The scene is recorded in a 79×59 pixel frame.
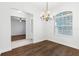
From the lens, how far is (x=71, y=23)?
2.14 meters

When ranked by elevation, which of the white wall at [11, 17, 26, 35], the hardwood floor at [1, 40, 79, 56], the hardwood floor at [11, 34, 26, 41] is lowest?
the hardwood floor at [1, 40, 79, 56]

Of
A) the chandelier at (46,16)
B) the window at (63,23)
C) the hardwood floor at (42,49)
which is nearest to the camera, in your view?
the chandelier at (46,16)

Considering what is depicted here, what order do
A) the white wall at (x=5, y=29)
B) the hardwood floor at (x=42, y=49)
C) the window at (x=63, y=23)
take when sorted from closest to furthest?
1. the window at (x=63, y=23)
2. the hardwood floor at (x=42, y=49)
3. the white wall at (x=5, y=29)

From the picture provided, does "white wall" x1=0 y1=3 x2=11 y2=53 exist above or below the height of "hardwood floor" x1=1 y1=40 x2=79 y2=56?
above

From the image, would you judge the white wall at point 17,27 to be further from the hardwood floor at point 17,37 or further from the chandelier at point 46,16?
the chandelier at point 46,16

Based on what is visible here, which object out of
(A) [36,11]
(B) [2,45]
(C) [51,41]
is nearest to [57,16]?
(A) [36,11]

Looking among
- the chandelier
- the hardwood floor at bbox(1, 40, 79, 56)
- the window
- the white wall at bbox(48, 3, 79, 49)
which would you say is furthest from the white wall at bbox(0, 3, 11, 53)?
the window

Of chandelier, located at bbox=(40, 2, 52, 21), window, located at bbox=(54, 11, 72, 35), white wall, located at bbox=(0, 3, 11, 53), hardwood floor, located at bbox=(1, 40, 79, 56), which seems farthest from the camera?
white wall, located at bbox=(0, 3, 11, 53)

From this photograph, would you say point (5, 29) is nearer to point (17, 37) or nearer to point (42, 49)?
point (17, 37)

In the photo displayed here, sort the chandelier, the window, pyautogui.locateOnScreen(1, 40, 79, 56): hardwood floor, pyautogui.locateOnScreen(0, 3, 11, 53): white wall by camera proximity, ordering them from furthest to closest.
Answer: pyautogui.locateOnScreen(0, 3, 11, 53): white wall < pyautogui.locateOnScreen(1, 40, 79, 56): hardwood floor < the window < the chandelier

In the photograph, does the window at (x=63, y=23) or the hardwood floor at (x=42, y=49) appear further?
the hardwood floor at (x=42, y=49)

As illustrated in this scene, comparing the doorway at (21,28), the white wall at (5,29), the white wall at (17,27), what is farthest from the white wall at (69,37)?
the white wall at (5,29)

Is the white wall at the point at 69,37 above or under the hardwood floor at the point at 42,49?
above

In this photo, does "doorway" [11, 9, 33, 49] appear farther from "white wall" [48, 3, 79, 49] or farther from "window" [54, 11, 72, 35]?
"window" [54, 11, 72, 35]
